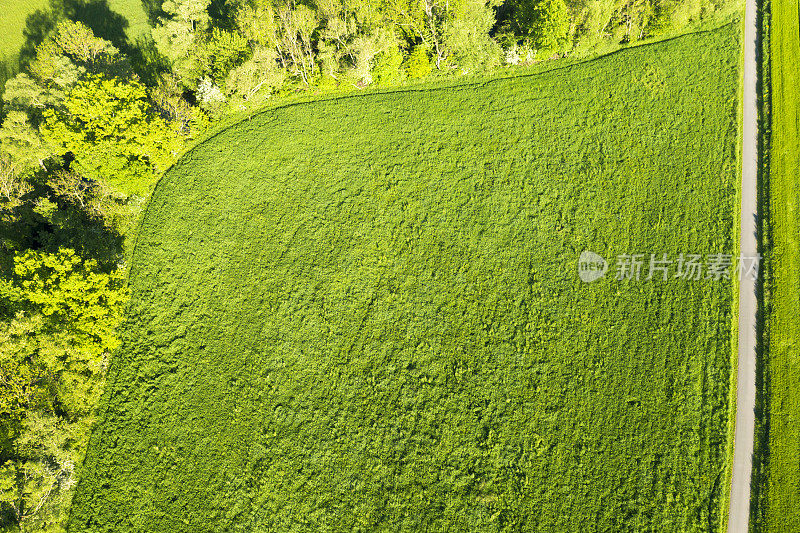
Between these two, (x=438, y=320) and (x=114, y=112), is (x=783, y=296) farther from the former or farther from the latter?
(x=114, y=112)

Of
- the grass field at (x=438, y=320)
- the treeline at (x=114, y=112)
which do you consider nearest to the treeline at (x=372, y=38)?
the treeline at (x=114, y=112)

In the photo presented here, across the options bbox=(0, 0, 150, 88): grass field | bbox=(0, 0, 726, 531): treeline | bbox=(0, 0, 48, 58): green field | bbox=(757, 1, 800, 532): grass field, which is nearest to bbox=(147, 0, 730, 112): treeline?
bbox=(0, 0, 726, 531): treeline

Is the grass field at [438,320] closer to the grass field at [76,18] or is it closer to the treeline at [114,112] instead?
the treeline at [114,112]

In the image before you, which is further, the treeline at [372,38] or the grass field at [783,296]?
the treeline at [372,38]

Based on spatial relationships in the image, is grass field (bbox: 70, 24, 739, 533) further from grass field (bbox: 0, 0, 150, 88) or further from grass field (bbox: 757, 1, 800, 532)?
grass field (bbox: 0, 0, 150, 88)

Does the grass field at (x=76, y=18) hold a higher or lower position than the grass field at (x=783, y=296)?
higher

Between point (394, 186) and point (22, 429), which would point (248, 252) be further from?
point (22, 429)

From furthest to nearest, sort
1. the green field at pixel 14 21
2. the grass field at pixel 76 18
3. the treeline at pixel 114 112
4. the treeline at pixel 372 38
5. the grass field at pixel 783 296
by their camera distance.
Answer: the grass field at pixel 76 18, the green field at pixel 14 21, the treeline at pixel 372 38, the treeline at pixel 114 112, the grass field at pixel 783 296

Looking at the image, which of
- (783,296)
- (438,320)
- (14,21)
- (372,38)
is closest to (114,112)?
(372,38)
